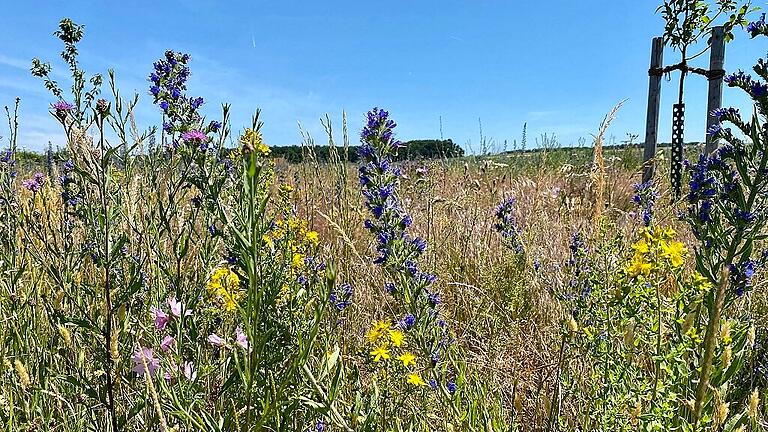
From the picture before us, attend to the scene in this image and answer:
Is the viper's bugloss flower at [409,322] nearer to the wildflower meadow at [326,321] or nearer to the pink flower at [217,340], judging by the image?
the wildflower meadow at [326,321]

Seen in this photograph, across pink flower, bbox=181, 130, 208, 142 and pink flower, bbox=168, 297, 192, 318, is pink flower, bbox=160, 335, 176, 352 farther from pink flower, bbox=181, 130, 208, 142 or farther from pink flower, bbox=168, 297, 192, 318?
pink flower, bbox=181, 130, 208, 142

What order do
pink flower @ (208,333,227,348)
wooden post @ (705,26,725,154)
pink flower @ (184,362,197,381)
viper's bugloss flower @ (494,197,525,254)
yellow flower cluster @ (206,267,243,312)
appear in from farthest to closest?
wooden post @ (705,26,725,154), viper's bugloss flower @ (494,197,525,254), yellow flower cluster @ (206,267,243,312), pink flower @ (184,362,197,381), pink flower @ (208,333,227,348)

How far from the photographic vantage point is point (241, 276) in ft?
5.35

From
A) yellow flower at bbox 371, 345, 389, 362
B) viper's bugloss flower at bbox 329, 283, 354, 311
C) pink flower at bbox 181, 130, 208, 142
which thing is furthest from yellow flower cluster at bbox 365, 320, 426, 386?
pink flower at bbox 181, 130, 208, 142

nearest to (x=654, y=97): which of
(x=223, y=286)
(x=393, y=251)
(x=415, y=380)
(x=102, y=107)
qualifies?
(x=393, y=251)

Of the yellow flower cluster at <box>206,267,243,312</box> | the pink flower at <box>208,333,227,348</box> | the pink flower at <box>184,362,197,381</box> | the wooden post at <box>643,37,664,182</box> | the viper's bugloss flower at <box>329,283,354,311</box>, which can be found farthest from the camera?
the wooden post at <box>643,37,664,182</box>

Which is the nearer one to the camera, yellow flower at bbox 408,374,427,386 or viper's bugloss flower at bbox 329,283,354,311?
yellow flower at bbox 408,374,427,386

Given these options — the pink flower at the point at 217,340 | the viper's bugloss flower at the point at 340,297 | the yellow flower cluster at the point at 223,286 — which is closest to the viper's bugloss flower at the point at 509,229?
the viper's bugloss flower at the point at 340,297

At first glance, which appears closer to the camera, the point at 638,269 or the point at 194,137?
the point at 638,269

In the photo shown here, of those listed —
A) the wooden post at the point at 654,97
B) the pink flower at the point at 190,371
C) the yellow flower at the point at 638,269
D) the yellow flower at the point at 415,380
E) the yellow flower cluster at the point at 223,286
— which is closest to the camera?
the pink flower at the point at 190,371

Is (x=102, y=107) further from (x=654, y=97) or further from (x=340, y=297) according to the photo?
(x=654, y=97)

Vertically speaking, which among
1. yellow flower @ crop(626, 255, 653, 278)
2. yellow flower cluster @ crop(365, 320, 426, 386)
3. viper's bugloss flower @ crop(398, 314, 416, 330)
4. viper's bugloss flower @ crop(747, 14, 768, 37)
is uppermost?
viper's bugloss flower @ crop(747, 14, 768, 37)

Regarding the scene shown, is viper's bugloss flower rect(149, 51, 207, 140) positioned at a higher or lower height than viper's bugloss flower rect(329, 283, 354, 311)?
higher

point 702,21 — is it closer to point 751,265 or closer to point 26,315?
point 751,265
